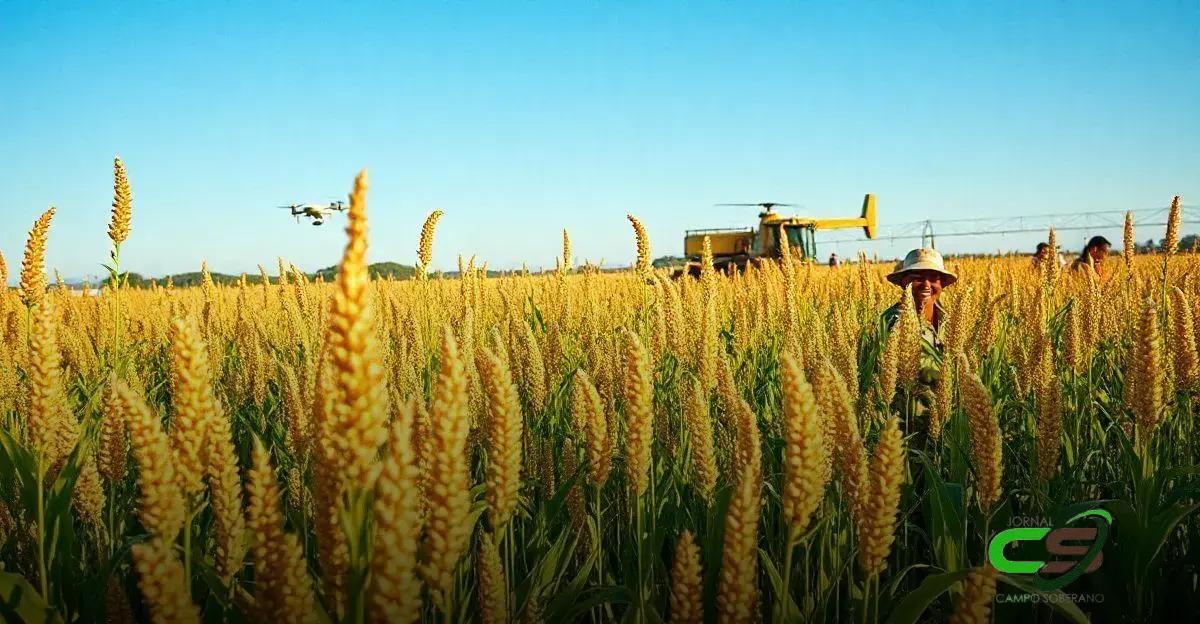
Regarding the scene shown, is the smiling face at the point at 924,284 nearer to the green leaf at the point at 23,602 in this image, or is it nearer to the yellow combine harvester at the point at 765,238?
the green leaf at the point at 23,602

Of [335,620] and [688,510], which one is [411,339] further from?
[335,620]

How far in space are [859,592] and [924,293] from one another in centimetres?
303

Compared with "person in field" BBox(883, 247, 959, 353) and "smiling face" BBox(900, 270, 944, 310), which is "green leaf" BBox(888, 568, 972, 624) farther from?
"smiling face" BBox(900, 270, 944, 310)

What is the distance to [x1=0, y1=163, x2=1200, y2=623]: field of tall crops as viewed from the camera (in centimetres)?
61

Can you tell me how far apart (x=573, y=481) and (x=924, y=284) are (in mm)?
3316

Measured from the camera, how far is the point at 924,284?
3.95 m

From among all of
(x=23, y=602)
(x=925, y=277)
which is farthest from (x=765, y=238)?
(x=23, y=602)

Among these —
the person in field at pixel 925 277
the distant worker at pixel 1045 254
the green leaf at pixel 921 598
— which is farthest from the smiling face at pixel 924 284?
the green leaf at pixel 921 598

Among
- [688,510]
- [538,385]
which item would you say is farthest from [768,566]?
[538,385]

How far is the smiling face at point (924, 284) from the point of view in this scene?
12.6ft

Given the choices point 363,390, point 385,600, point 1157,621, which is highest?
point 363,390

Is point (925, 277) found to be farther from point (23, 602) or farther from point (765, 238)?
→ point (765, 238)

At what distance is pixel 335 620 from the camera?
698 mm

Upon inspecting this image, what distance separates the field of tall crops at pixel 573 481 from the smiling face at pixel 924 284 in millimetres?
997
